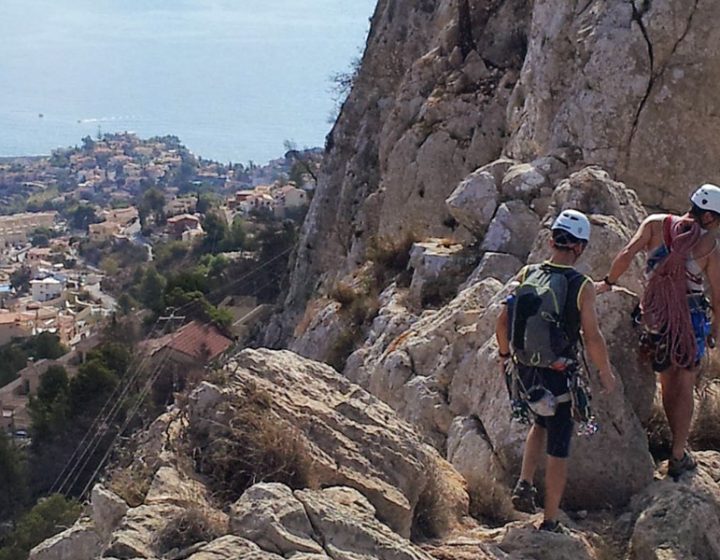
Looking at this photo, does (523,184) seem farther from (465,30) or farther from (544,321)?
(465,30)

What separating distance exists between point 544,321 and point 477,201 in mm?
5082

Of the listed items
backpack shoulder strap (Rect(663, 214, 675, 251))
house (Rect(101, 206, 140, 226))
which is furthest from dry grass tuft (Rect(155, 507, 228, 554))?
house (Rect(101, 206, 140, 226))

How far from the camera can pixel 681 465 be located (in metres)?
5.23

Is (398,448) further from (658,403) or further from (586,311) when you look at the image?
(658,403)

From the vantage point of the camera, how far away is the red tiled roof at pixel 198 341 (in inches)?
1143

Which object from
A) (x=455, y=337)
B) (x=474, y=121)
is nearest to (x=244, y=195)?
(x=474, y=121)

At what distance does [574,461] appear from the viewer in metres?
5.41

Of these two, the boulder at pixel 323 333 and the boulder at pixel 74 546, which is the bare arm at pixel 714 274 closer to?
the boulder at pixel 74 546

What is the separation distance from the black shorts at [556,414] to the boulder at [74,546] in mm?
2373

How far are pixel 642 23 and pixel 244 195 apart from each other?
92.4 metres

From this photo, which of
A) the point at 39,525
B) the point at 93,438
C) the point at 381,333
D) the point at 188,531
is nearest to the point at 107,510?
the point at 188,531

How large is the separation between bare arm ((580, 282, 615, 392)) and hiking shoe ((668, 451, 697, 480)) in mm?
828

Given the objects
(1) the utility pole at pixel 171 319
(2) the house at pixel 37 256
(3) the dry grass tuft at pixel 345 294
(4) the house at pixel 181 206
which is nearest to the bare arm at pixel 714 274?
(3) the dry grass tuft at pixel 345 294

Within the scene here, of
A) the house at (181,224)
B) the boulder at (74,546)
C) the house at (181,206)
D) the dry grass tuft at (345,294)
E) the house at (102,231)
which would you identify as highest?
the boulder at (74,546)
